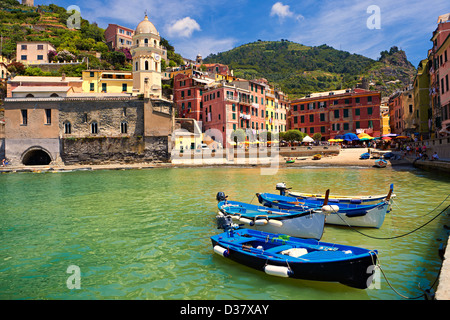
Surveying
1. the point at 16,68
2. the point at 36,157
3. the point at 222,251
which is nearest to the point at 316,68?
the point at 16,68

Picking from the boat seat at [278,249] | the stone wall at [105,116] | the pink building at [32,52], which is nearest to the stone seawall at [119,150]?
the stone wall at [105,116]

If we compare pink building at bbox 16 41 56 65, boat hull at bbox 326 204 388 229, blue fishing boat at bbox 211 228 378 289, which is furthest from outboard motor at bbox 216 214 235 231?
pink building at bbox 16 41 56 65

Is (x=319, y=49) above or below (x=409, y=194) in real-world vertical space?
above

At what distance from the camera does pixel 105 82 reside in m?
61.0

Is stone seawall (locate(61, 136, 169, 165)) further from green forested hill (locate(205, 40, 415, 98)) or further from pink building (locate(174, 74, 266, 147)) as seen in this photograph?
green forested hill (locate(205, 40, 415, 98))

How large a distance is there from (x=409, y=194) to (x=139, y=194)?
18.7 m

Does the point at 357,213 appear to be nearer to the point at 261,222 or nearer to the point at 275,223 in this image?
the point at 275,223

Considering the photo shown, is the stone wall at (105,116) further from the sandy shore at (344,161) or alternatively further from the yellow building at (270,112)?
the yellow building at (270,112)

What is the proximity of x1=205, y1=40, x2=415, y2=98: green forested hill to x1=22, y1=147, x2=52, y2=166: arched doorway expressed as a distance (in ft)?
285

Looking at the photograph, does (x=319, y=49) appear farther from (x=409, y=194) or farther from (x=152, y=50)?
(x=409, y=194)

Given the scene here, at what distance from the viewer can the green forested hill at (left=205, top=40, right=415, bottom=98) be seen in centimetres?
12814

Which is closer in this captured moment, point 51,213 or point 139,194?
point 51,213
